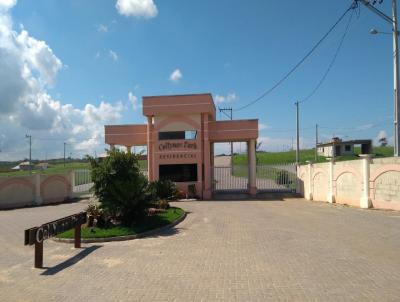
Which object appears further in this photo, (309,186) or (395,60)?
(309,186)

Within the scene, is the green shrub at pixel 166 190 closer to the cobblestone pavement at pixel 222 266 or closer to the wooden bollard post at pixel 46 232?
the cobblestone pavement at pixel 222 266

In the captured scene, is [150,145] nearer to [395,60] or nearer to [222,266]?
[395,60]

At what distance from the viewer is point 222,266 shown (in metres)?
7.88

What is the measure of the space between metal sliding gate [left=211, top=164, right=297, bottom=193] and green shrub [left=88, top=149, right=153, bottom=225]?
574 inches

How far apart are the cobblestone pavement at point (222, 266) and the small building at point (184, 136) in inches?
507

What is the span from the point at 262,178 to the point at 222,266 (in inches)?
881

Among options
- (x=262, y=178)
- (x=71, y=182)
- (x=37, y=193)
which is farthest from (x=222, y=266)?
(x=262, y=178)

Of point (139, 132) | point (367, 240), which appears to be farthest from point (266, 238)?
point (139, 132)

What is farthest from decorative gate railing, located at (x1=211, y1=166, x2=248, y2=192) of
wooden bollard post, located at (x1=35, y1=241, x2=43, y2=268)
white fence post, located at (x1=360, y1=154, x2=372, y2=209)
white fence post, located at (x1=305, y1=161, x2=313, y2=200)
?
wooden bollard post, located at (x1=35, y1=241, x2=43, y2=268)

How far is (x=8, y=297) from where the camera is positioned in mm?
6301

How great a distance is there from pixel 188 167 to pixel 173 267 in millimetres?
18255

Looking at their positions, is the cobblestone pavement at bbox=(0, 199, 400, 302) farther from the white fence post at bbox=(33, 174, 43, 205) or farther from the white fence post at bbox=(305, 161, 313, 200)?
the white fence post at bbox=(33, 174, 43, 205)

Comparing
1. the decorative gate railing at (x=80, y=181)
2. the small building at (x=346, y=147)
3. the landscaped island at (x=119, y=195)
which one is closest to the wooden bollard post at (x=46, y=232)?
the landscaped island at (x=119, y=195)

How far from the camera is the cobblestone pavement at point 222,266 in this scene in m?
6.23
